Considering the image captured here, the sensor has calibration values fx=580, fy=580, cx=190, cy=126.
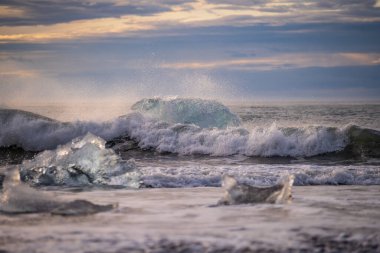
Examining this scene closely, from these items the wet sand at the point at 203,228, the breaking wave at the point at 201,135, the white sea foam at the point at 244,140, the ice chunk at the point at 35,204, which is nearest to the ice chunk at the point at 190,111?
the breaking wave at the point at 201,135

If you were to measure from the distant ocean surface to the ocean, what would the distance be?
0.04 meters

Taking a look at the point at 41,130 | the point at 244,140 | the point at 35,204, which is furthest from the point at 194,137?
the point at 35,204

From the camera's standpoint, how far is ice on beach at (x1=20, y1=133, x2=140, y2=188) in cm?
969

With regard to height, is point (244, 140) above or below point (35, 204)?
below

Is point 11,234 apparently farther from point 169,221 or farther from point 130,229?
point 169,221

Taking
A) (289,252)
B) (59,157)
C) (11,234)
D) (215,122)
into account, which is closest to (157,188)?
(59,157)

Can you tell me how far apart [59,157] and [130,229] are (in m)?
5.15

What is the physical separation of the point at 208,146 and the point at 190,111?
6399 millimetres

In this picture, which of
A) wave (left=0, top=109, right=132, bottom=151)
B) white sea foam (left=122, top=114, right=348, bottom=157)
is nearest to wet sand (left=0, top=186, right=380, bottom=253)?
white sea foam (left=122, top=114, right=348, bottom=157)

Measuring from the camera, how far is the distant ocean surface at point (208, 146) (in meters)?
11.0

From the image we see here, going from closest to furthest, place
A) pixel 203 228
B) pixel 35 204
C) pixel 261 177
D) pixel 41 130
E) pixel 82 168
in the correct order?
1. pixel 203 228
2. pixel 35 204
3. pixel 82 168
4. pixel 261 177
5. pixel 41 130

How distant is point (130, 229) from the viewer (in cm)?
543

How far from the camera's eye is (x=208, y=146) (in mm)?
18094

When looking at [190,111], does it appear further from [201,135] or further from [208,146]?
[208,146]
